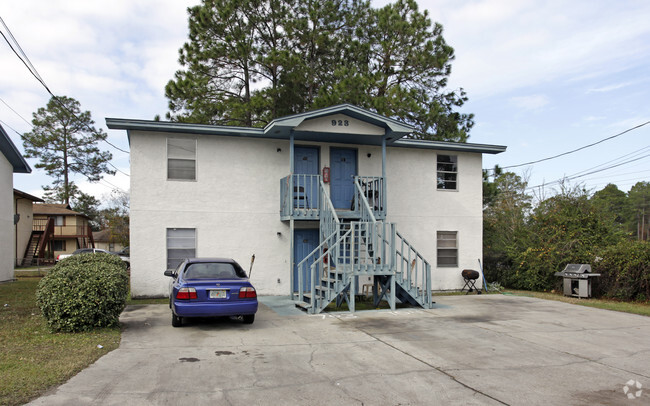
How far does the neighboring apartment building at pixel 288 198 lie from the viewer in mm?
13352

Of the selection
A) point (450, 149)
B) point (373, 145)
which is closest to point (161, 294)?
point (373, 145)

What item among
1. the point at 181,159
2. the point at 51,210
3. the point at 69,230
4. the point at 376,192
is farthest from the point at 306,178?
the point at 51,210

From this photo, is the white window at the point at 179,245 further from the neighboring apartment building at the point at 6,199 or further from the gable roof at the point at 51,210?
the gable roof at the point at 51,210

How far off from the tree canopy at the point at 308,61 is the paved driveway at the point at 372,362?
13.2m

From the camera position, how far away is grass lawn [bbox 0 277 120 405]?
527cm

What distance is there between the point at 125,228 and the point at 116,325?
1188 inches

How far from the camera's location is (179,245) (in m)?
13.8

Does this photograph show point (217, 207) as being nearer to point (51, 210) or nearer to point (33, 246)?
point (33, 246)

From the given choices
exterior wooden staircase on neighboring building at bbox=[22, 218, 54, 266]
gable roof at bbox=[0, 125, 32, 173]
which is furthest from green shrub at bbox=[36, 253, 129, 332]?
exterior wooden staircase on neighboring building at bbox=[22, 218, 54, 266]

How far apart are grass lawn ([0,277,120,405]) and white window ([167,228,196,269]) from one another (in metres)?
3.88

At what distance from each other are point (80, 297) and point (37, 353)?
1.60m

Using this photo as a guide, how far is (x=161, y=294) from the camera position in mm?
13594

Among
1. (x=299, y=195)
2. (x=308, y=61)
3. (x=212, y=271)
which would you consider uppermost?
(x=308, y=61)

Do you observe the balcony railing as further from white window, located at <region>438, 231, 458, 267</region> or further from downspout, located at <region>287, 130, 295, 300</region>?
white window, located at <region>438, 231, 458, 267</region>
